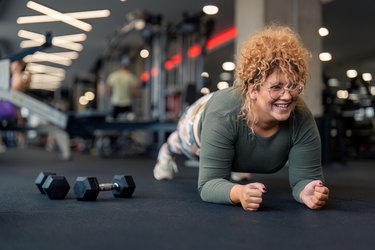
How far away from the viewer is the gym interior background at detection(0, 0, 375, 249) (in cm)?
112

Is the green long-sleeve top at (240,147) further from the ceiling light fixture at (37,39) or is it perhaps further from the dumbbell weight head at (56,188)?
the ceiling light fixture at (37,39)

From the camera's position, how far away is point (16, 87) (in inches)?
143

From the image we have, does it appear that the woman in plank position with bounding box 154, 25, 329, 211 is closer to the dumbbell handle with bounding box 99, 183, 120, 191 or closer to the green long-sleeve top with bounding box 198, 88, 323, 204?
the green long-sleeve top with bounding box 198, 88, 323, 204

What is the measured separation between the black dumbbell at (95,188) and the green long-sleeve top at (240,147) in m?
0.31

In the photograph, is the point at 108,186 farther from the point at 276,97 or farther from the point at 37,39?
the point at 37,39

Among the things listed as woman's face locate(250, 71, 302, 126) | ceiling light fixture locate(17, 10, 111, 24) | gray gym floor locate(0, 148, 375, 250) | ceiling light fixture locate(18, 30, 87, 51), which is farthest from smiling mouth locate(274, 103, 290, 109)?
ceiling light fixture locate(18, 30, 87, 51)

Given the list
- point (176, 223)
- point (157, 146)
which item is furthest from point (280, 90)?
point (157, 146)

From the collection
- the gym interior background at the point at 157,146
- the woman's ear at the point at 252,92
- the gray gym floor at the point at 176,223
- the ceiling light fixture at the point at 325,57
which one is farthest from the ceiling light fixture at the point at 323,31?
the woman's ear at the point at 252,92

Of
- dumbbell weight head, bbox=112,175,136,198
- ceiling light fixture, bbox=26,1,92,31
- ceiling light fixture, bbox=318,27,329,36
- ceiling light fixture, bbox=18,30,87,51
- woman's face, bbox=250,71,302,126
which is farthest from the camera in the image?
ceiling light fixture, bbox=318,27,329,36

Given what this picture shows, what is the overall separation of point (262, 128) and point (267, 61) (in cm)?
25

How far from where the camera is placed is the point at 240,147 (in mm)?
1576

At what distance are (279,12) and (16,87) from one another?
2.12 metres

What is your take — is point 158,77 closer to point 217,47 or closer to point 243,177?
point 217,47

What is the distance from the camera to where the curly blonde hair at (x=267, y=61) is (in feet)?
4.66
